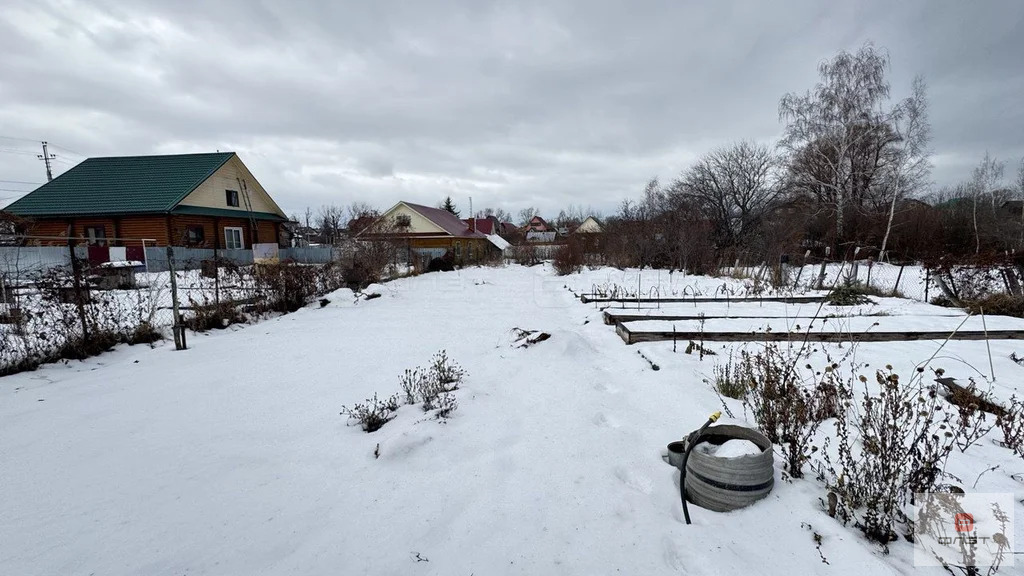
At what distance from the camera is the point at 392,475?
2.71 metres

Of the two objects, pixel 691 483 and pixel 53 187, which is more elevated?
pixel 53 187

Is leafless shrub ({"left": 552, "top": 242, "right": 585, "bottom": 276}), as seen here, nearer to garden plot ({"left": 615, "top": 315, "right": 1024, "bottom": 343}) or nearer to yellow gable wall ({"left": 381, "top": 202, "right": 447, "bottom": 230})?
garden plot ({"left": 615, "top": 315, "right": 1024, "bottom": 343})

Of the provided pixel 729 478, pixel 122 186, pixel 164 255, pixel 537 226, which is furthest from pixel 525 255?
pixel 537 226

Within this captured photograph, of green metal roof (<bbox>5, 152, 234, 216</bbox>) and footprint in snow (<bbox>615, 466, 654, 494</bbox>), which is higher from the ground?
green metal roof (<bbox>5, 152, 234, 216</bbox>)

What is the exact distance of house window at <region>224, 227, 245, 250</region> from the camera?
75.1ft

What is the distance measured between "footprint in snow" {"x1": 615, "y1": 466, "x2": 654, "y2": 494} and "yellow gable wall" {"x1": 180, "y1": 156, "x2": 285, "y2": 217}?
24.7 meters

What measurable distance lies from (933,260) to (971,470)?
8.73 metres

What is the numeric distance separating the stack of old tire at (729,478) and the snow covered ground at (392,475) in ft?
0.26

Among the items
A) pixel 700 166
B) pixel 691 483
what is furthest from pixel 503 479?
pixel 700 166

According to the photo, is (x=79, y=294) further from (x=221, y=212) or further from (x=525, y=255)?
(x=525, y=255)

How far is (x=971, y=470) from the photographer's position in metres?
2.47

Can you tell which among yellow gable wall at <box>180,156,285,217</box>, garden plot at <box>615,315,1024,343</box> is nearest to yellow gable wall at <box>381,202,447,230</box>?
yellow gable wall at <box>180,156,285,217</box>

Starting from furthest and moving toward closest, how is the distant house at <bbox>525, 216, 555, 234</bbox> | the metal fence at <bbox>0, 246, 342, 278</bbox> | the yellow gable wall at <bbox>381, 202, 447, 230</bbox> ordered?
the distant house at <bbox>525, 216, 555, 234</bbox> → the yellow gable wall at <bbox>381, 202, 447, 230</bbox> → the metal fence at <bbox>0, 246, 342, 278</bbox>

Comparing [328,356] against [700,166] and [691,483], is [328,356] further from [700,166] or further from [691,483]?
[700,166]
